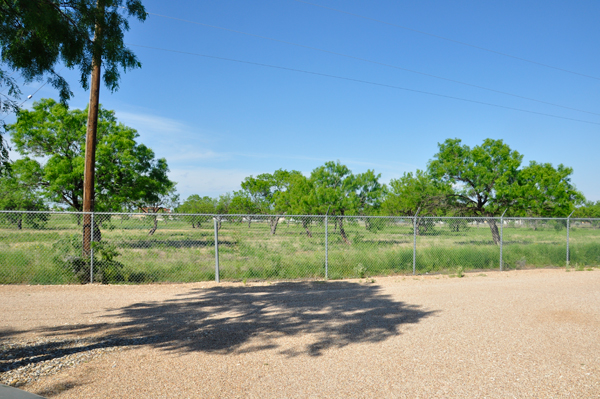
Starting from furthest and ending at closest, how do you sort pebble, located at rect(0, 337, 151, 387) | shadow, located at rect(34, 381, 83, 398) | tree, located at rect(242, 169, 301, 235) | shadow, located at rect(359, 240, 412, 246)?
tree, located at rect(242, 169, 301, 235)
shadow, located at rect(359, 240, 412, 246)
pebble, located at rect(0, 337, 151, 387)
shadow, located at rect(34, 381, 83, 398)

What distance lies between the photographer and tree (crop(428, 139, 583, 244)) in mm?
19844

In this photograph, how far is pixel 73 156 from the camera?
836 inches

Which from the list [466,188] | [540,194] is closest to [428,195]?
[466,188]

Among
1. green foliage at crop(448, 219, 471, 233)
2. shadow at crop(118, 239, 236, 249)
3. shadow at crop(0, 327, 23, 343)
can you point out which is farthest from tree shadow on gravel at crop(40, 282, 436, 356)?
green foliage at crop(448, 219, 471, 233)

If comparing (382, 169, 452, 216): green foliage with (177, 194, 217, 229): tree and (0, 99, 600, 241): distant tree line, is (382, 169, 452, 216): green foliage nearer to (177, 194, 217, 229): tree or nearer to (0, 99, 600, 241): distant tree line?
(0, 99, 600, 241): distant tree line

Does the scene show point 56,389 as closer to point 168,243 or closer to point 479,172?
point 168,243

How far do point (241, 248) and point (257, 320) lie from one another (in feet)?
16.1

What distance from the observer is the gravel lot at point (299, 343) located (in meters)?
4.03

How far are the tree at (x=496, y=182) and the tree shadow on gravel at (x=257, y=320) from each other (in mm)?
14212

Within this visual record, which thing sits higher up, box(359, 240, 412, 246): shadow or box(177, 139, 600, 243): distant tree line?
box(177, 139, 600, 243): distant tree line

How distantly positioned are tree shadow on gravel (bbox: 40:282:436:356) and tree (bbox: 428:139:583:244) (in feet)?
46.6

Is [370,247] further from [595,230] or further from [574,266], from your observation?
[595,230]

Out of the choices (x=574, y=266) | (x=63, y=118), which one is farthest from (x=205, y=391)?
(x=63, y=118)

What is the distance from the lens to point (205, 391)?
12.7ft
